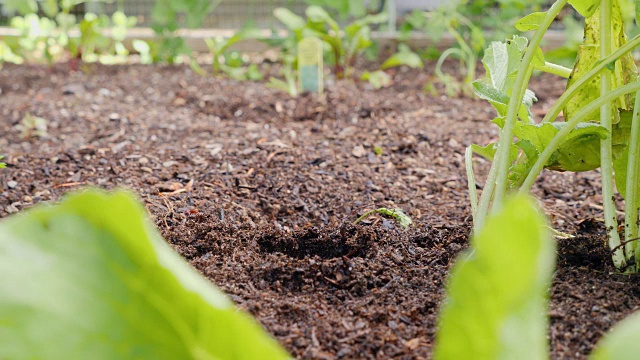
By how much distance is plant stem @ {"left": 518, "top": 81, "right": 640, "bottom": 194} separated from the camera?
1101 mm

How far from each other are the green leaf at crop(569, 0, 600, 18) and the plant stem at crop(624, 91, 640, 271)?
176 mm

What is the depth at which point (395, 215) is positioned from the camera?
1.61 m

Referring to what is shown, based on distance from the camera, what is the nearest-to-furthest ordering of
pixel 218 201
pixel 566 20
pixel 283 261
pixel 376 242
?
pixel 283 261, pixel 376 242, pixel 218 201, pixel 566 20

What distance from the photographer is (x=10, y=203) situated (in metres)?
1.73

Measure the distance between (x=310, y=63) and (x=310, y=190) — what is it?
1291mm

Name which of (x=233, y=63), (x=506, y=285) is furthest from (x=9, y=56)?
(x=506, y=285)

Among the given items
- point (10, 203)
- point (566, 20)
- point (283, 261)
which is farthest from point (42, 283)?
point (566, 20)

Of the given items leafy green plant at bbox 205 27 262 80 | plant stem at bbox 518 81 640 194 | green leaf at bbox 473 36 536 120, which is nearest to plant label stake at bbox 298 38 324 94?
leafy green plant at bbox 205 27 262 80

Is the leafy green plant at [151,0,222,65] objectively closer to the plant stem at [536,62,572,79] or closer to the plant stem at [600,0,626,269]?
the plant stem at [536,62,572,79]

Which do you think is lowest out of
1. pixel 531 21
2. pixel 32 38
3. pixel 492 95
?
pixel 32 38

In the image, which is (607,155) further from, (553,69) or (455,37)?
(455,37)

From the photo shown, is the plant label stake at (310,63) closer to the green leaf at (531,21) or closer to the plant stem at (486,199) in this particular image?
the green leaf at (531,21)

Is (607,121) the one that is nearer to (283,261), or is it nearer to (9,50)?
(283,261)

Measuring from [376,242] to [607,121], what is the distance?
524mm
